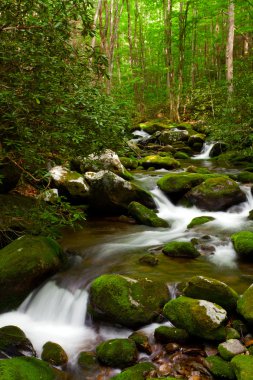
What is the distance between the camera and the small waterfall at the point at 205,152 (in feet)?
57.7

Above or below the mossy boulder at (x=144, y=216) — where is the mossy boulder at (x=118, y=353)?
below

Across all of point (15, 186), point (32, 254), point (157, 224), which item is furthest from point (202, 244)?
point (15, 186)

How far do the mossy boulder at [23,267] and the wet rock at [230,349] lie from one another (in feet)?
10.6

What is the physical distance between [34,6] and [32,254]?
149 inches

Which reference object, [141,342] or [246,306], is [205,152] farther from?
[141,342]

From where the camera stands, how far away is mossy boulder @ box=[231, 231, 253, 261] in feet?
21.4

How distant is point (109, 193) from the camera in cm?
940

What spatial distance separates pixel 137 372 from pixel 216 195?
6745 millimetres

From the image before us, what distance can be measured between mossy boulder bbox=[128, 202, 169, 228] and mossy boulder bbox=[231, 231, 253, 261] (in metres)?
2.36

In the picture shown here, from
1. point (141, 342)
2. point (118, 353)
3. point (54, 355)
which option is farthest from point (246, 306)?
point (54, 355)

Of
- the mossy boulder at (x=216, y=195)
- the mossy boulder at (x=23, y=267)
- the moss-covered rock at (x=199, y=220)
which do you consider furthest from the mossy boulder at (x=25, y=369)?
the mossy boulder at (x=216, y=195)

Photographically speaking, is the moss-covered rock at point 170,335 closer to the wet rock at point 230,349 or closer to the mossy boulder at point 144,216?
the wet rock at point 230,349

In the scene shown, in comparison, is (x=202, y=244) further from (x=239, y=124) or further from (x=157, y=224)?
(x=239, y=124)

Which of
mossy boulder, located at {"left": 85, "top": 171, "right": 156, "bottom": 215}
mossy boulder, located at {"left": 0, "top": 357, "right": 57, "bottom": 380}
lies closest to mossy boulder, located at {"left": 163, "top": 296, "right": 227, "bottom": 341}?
mossy boulder, located at {"left": 0, "top": 357, "right": 57, "bottom": 380}
